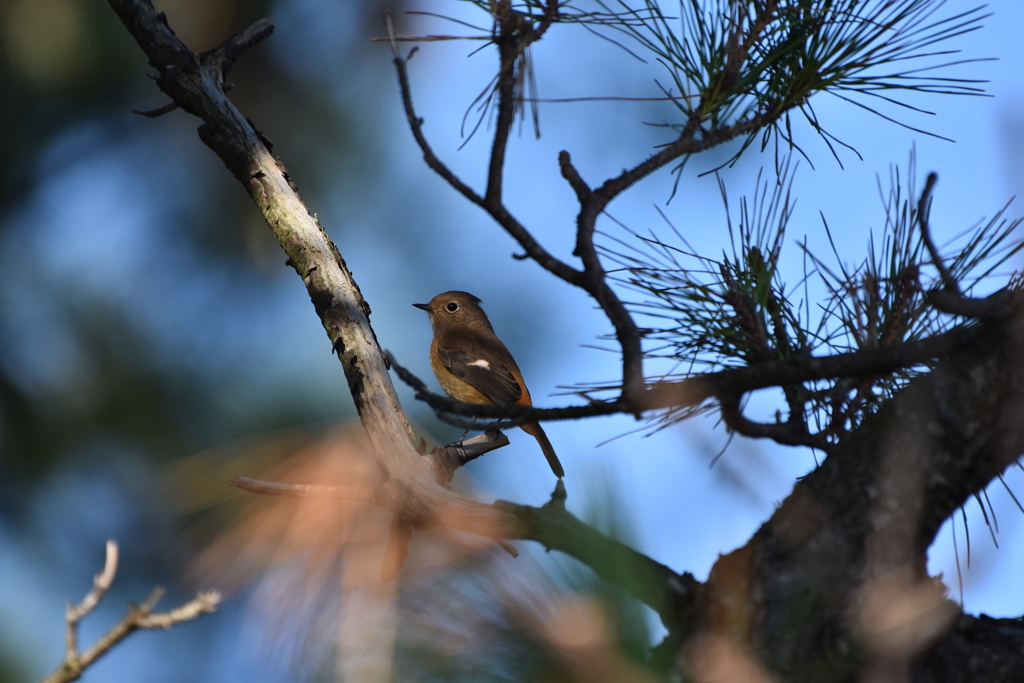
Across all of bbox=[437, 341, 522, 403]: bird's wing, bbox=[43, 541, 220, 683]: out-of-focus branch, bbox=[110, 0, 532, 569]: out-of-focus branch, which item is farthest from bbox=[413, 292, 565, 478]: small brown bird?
bbox=[43, 541, 220, 683]: out-of-focus branch

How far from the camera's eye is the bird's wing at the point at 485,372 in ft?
12.4

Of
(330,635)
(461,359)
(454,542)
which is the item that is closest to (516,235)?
(454,542)

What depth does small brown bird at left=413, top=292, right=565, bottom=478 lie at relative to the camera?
3.81 metres

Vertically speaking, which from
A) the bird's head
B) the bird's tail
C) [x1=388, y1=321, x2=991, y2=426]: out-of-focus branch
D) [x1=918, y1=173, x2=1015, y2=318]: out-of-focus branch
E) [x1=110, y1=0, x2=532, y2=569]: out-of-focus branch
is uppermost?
the bird's head

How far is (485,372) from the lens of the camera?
3852mm

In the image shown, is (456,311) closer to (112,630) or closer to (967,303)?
(112,630)

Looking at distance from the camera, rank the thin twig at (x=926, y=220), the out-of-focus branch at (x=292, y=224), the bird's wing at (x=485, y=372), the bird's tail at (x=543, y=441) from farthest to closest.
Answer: the bird's wing at (x=485, y=372)
the bird's tail at (x=543, y=441)
the out-of-focus branch at (x=292, y=224)
the thin twig at (x=926, y=220)

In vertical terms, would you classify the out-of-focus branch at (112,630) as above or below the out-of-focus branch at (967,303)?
below

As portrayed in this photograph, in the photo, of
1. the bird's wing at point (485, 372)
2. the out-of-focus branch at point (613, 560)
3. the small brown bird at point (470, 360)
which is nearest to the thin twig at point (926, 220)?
the out-of-focus branch at point (613, 560)

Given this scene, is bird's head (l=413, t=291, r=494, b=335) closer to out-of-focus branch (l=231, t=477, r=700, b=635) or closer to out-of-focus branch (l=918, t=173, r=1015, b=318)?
out-of-focus branch (l=231, t=477, r=700, b=635)

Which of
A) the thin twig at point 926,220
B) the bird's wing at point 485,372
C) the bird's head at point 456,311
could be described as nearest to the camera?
the thin twig at point 926,220

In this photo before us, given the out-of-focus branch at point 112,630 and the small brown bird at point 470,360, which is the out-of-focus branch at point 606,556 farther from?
the small brown bird at point 470,360

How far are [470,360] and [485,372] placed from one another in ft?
0.33

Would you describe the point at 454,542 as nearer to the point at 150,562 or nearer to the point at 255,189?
the point at 255,189
